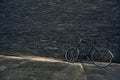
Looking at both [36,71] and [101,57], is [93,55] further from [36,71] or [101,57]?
[36,71]

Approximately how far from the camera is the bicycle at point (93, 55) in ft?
25.5

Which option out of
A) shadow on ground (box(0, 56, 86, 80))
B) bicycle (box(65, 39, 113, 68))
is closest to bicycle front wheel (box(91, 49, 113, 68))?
bicycle (box(65, 39, 113, 68))

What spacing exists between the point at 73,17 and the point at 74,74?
4.52m

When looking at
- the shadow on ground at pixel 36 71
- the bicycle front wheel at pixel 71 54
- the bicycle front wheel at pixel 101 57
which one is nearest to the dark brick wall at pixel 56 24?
the bicycle front wheel at pixel 71 54

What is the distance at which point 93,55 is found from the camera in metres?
7.98

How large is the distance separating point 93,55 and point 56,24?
317 centimetres

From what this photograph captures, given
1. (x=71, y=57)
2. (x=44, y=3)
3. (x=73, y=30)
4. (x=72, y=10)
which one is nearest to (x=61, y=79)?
(x=71, y=57)

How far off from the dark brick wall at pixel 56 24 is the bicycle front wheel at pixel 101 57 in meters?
0.72

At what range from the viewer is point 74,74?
616 centimetres

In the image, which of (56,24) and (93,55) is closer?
(93,55)

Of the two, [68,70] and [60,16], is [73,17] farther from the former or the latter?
[68,70]

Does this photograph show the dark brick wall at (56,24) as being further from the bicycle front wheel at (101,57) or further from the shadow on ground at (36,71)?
the shadow on ground at (36,71)

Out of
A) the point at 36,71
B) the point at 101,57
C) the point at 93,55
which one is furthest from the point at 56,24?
the point at 36,71

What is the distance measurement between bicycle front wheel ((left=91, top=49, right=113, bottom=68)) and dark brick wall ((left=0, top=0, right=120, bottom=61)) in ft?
2.37
